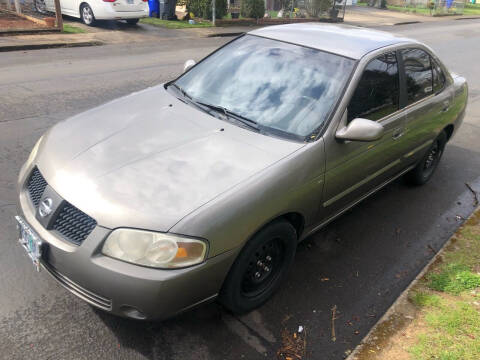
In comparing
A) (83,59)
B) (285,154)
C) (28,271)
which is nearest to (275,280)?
(285,154)

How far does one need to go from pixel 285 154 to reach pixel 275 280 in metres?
0.95

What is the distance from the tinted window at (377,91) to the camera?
3494 mm

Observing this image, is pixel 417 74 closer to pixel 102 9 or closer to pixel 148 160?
pixel 148 160

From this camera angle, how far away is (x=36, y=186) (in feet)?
9.43

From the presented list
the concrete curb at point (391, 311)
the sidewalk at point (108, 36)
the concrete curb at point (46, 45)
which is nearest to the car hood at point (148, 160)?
the concrete curb at point (391, 311)

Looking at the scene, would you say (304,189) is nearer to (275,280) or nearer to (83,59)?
(275,280)

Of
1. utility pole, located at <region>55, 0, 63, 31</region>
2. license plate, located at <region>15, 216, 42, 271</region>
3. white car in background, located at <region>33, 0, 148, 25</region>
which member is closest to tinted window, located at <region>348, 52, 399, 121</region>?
license plate, located at <region>15, 216, 42, 271</region>

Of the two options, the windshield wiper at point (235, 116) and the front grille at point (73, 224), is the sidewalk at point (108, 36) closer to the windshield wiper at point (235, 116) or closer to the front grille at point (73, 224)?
the windshield wiper at point (235, 116)

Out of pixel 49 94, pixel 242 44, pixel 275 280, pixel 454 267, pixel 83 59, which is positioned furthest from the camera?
pixel 83 59

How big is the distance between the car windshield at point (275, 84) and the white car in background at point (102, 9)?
11849mm

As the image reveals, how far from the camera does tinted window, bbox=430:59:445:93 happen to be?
466 centimetres

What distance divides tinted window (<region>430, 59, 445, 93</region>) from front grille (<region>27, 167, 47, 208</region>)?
12.8ft

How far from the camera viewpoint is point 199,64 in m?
4.23

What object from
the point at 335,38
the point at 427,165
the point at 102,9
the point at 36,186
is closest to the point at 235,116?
the point at 335,38
